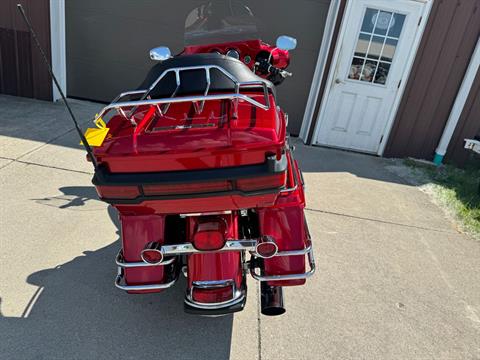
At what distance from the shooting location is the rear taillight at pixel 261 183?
4.79 ft

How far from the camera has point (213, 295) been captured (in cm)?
169

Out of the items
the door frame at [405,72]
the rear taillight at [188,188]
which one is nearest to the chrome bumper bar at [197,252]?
the rear taillight at [188,188]

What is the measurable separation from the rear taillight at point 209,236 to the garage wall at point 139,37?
4017mm

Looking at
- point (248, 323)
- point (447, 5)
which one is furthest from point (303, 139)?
point (248, 323)

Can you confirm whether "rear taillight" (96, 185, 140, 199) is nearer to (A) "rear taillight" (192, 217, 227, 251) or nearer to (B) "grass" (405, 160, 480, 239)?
(A) "rear taillight" (192, 217, 227, 251)

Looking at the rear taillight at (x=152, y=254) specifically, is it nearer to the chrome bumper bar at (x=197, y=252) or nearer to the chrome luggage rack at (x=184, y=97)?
the chrome bumper bar at (x=197, y=252)

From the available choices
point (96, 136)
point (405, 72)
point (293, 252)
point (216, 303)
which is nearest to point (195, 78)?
point (96, 136)

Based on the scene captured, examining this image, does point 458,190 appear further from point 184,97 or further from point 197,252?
point 184,97

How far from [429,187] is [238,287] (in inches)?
141

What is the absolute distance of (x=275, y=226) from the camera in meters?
1.85

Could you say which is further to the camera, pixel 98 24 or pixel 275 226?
pixel 98 24

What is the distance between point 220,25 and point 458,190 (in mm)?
3507

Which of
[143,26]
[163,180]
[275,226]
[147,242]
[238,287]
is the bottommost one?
[238,287]

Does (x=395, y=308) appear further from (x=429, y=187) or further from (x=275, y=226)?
(x=429, y=187)
